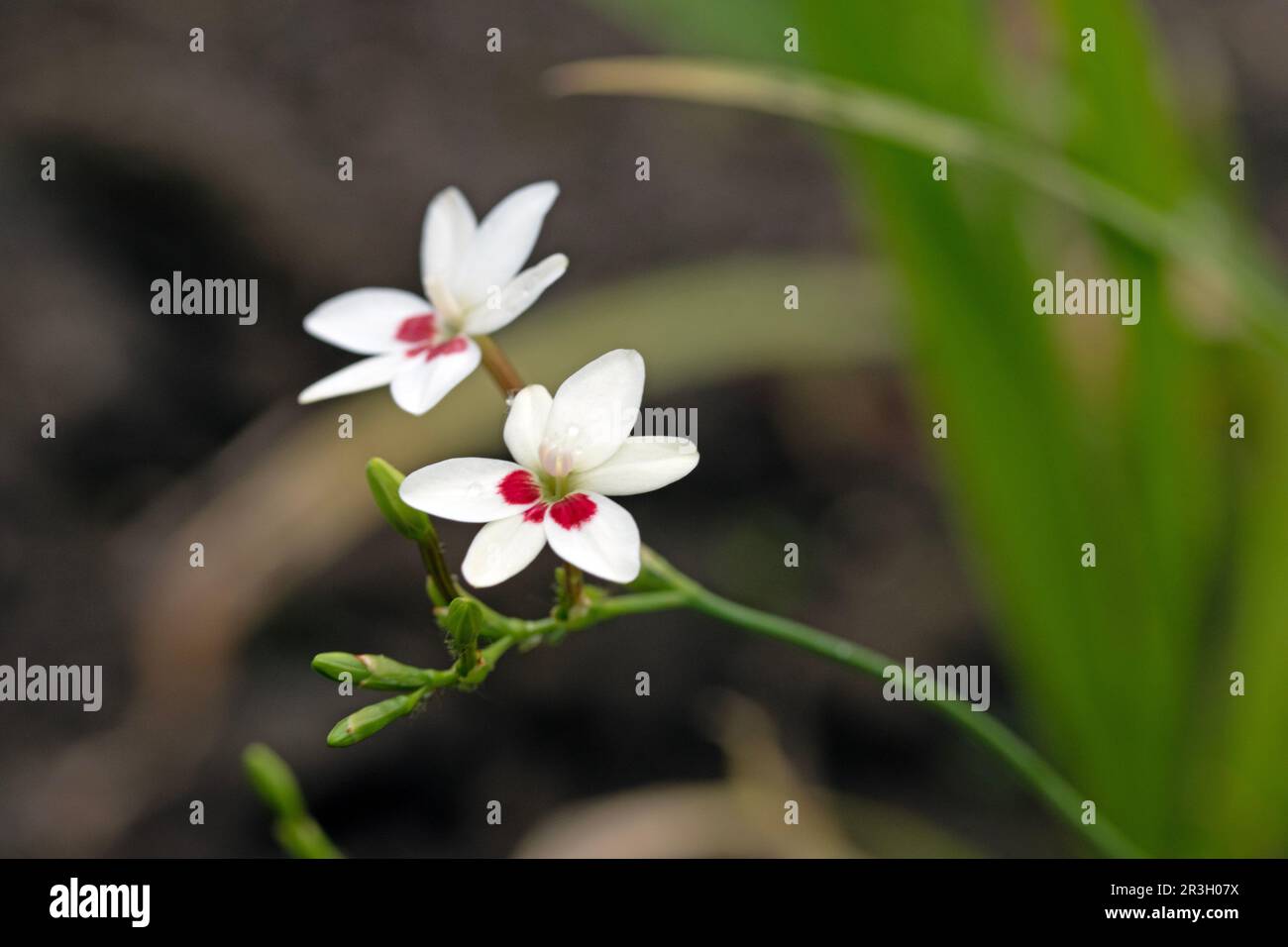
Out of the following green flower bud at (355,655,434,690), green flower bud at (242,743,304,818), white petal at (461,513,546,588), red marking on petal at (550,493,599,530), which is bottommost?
green flower bud at (242,743,304,818)

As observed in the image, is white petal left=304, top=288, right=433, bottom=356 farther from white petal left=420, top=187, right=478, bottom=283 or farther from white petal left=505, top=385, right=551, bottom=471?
white petal left=505, top=385, right=551, bottom=471

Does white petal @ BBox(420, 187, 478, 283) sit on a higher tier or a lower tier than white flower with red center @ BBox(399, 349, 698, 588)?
higher

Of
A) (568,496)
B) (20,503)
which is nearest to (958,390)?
(568,496)

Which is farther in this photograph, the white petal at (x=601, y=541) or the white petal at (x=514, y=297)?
the white petal at (x=514, y=297)

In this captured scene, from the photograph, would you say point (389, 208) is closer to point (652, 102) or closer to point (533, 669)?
point (652, 102)

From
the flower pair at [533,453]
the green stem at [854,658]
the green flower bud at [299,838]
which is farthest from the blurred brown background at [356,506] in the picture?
the flower pair at [533,453]

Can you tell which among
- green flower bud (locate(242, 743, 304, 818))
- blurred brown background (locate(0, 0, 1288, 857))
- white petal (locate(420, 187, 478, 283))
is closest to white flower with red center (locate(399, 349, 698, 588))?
white petal (locate(420, 187, 478, 283))

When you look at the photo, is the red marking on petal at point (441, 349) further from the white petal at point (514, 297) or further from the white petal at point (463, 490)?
the white petal at point (463, 490)
